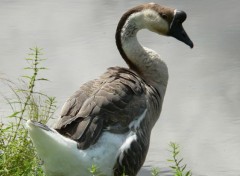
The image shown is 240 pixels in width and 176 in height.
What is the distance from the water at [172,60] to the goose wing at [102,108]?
3.53ft

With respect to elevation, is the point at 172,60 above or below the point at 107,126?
below

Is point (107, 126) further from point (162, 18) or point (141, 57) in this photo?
point (162, 18)

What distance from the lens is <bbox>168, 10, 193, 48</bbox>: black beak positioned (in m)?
6.78

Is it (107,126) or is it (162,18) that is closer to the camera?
(107,126)

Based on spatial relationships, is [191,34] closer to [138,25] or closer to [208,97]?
[208,97]

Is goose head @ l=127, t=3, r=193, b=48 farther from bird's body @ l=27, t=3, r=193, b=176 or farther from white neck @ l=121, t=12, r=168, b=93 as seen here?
bird's body @ l=27, t=3, r=193, b=176

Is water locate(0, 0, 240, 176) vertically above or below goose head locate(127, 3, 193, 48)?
below

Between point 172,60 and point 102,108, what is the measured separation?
3223 millimetres

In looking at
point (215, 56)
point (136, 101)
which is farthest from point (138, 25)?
point (215, 56)

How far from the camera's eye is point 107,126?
5.64 metres

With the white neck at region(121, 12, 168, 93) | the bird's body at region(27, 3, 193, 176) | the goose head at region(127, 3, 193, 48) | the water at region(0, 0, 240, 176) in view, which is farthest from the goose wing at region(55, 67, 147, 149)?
the water at region(0, 0, 240, 176)

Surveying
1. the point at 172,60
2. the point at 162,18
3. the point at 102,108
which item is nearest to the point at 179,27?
the point at 162,18

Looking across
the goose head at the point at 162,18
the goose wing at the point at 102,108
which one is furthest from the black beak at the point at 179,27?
the goose wing at the point at 102,108

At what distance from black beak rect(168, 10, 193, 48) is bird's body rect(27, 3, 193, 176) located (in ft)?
1.16
